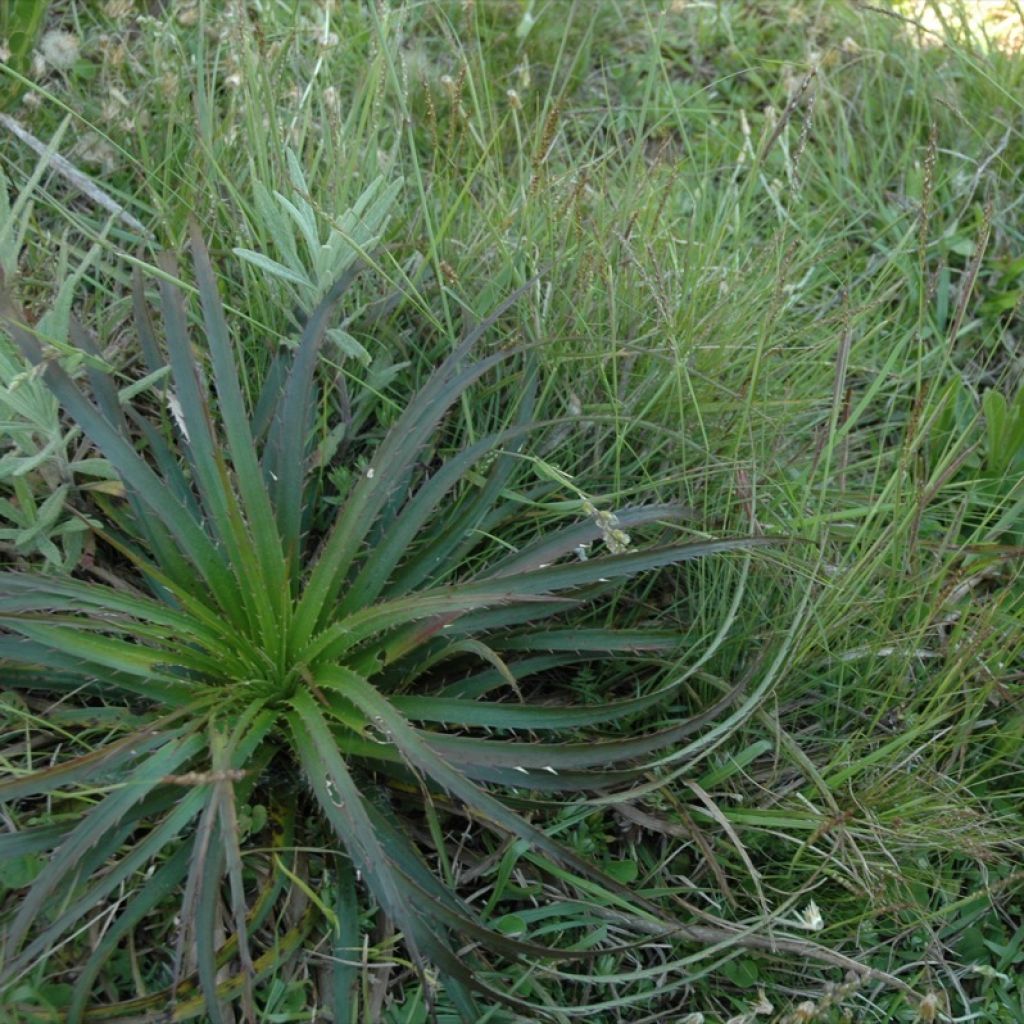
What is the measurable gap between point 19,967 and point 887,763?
1.46 meters

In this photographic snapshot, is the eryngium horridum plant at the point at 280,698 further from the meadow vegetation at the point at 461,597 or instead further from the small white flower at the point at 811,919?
the small white flower at the point at 811,919

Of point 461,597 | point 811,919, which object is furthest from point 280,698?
point 811,919

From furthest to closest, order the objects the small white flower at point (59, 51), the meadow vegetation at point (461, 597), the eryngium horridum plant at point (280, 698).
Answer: the small white flower at point (59, 51)
the meadow vegetation at point (461, 597)
the eryngium horridum plant at point (280, 698)

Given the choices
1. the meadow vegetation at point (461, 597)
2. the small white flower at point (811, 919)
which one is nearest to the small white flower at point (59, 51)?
the meadow vegetation at point (461, 597)

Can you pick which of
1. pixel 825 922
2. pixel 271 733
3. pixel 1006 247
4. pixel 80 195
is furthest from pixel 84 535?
pixel 1006 247

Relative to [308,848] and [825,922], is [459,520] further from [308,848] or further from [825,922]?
[825,922]

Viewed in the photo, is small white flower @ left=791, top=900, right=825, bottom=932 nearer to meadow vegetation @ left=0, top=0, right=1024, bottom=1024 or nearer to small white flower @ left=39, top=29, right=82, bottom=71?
meadow vegetation @ left=0, top=0, right=1024, bottom=1024

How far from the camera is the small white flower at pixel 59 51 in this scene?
8.68ft

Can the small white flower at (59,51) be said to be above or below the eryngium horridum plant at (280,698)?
above

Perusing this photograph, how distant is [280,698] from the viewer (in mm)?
1827

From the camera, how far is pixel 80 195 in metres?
2.58

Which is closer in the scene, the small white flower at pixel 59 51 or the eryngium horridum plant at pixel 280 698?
the eryngium horridum plant at pixel 280 698

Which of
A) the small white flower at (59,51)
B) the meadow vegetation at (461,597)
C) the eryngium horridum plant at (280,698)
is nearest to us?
the eryngium horridum plant at (280,698)

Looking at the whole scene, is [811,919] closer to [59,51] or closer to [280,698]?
[280,698]
